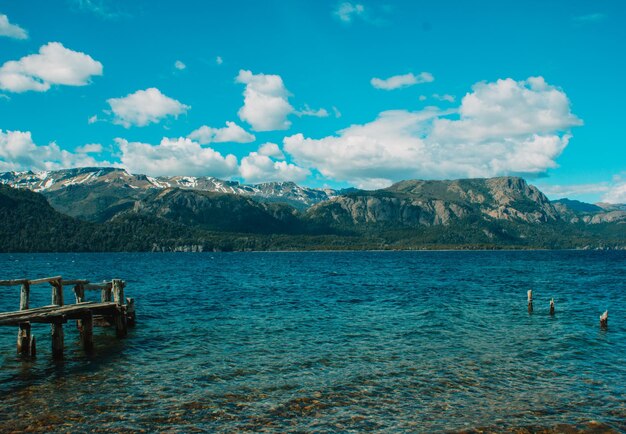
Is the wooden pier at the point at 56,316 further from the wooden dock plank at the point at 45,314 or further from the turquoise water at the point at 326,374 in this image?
the turquoise water at the point at 326,374

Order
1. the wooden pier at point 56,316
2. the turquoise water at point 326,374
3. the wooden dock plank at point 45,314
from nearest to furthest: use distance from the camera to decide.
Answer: the turquoise water at point 326,374
the wooden dock plank at point 45,314
the wooden pier at point 56,316

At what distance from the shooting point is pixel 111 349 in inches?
1078

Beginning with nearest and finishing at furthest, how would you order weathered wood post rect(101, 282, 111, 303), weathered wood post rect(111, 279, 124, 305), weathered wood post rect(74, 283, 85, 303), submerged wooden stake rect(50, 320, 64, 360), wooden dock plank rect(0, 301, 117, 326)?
wooden dock plank rect(0, 301, 117, 326) < submerged wooden stake rect(50, 320, 64, 360) < weathered wood post rect(111, 279, 124, 305) < weathered wood post rect(74, 283, 85, 303) < weathered wood post rect(101, 282, 111, 303)

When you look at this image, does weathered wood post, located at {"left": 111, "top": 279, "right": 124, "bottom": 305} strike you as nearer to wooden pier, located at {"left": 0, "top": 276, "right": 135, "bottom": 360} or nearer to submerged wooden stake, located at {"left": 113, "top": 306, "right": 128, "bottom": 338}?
wooden pier, located at {"left": 0, "top": 276, "right": 135, "bottom": 360}

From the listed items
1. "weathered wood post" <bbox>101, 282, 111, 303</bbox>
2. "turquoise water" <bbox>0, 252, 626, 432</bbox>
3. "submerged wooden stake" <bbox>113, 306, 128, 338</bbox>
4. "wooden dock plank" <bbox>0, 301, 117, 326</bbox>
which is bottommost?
"turquoise water" <bbox>0, 252, 626, 432</bbox>

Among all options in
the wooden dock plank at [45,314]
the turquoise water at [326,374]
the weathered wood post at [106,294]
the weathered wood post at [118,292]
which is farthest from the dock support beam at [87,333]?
the weathered wood post at [106,294]

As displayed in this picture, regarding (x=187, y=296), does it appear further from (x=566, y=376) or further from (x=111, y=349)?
(x=566, y=376)

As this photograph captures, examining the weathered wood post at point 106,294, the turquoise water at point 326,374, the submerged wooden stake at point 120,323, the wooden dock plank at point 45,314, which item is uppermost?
the wooden dock plank at point 45,314

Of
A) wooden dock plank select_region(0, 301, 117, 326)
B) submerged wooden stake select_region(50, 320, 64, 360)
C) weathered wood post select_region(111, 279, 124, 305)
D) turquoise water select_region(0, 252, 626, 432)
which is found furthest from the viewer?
weathered wood post select_region(111, 279, 124, 305)

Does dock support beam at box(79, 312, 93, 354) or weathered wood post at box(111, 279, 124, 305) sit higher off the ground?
weathered wood post at box(111, 279, 124, 305)

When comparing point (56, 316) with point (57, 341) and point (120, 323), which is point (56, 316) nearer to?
point (57, 341)

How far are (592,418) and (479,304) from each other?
33.1 metres

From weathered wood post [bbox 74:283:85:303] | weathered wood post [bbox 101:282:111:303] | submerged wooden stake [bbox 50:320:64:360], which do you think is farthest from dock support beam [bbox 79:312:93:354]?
weathered wood post [bbox 101:282:111:303]

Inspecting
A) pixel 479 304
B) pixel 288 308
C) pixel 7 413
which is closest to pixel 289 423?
pixel 7 413
